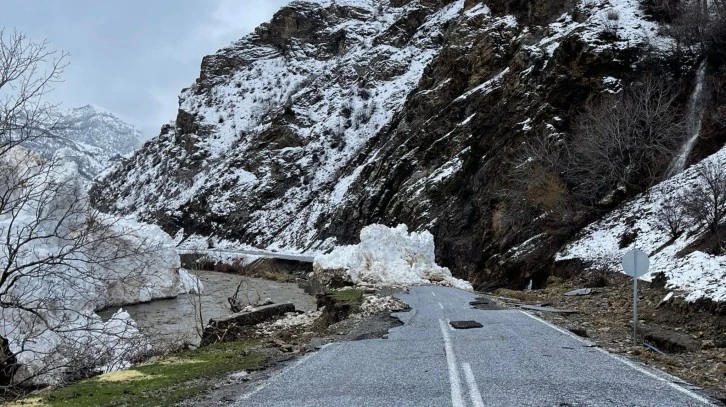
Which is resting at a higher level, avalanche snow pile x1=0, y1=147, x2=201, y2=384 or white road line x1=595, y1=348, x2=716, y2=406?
avalanche snow pile x1=0, y1=147, x2=201, y2=384

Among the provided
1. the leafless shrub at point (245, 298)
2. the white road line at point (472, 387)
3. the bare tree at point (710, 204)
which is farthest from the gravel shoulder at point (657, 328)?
the leafless shrub at point (245, 298)

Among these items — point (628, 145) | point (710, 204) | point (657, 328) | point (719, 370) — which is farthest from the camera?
point (628, 145)

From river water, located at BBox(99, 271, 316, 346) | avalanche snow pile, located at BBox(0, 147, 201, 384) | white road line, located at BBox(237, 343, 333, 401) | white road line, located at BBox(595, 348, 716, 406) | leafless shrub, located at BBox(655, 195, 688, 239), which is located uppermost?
leafless shrub, located at BBox(655, 195, 688, 239)

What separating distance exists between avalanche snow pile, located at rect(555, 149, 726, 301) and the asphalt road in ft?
16.9

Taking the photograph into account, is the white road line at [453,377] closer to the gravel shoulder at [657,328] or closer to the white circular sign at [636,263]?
the gravel shoulder at [657,328]

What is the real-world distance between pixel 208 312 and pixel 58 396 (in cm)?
1972

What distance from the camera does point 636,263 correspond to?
11.3 m

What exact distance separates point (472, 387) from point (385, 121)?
75017 mm

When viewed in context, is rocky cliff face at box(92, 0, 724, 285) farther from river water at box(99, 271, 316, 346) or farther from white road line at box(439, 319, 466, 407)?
white road line at box(439, 319, 466, 407)

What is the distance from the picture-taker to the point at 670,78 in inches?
1266

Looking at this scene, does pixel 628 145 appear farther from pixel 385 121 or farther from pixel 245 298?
pixel 385 121

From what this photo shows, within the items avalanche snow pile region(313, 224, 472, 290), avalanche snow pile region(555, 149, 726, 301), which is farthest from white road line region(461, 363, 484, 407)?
avalanche snow pile region(313, 224, 472, 290)

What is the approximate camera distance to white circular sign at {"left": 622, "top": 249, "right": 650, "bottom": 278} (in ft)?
37.1

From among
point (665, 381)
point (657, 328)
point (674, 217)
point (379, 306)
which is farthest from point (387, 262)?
point (665, 381)
